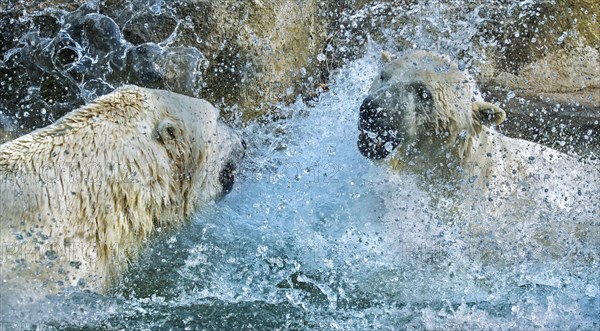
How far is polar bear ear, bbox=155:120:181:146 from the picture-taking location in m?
4.15

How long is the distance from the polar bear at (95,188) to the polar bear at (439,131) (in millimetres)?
1064

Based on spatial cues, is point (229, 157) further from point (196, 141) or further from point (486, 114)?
point (486, 114)

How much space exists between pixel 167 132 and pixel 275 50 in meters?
2.32

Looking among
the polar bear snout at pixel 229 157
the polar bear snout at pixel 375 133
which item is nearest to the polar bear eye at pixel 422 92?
the polar bear snout at pixel 375 133

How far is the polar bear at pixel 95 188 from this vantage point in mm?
3770

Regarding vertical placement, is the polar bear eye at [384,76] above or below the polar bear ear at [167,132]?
above

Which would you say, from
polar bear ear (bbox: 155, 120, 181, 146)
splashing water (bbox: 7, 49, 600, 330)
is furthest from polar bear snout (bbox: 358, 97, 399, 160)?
polar bear ear (bbox: 155, 120, 181, 146)

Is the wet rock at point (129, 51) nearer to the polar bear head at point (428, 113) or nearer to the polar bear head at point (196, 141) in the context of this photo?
the polar bear head at point (196, 141)

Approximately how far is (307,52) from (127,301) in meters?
3.09

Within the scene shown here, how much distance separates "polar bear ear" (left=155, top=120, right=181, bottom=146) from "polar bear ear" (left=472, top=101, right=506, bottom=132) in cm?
169

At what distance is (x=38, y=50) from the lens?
5875 millimetres

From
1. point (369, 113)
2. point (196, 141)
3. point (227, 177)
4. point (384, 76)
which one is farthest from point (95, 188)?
point (384, 76)

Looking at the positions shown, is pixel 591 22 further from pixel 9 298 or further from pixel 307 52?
pixel 9 298

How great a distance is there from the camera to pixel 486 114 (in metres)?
4.60
